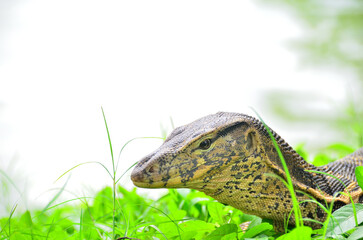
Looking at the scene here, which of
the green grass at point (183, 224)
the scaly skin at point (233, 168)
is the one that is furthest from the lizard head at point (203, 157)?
the green grass at point (183, 224)

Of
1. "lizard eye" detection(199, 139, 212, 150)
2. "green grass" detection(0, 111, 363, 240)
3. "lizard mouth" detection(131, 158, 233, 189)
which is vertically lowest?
"green grass" detection(0, 111, 363, 240)

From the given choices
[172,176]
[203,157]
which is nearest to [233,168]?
[203,157]

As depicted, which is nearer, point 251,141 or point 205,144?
point 205,144

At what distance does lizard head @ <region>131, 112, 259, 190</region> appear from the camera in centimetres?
233

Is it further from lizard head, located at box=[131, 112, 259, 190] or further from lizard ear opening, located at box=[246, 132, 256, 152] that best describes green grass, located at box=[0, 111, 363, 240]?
lizard ear opening, located at box=[246, 132, 256, 152]

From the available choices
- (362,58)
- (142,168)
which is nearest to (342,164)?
(142,168)

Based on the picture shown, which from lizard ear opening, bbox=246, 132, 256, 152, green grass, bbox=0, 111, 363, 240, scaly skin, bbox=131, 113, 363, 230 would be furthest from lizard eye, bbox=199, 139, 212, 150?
green grass, bbox=0, 111, 363, 240

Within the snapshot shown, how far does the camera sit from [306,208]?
257 cm

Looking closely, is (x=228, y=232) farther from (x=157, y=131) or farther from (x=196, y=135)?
(x=157, y=131)

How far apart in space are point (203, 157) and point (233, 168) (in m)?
0.18

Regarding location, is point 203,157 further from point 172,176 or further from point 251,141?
point 251,141

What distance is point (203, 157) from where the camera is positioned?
7.85ft

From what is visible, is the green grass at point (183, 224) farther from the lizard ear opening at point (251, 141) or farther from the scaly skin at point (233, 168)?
the lizard ear opening at point (251, 141)

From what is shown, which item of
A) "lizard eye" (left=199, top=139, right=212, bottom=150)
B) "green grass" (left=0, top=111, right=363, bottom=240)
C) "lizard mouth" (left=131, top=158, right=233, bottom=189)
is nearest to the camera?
"green grass" (left=0, top=111, right=363, bottom=240)
